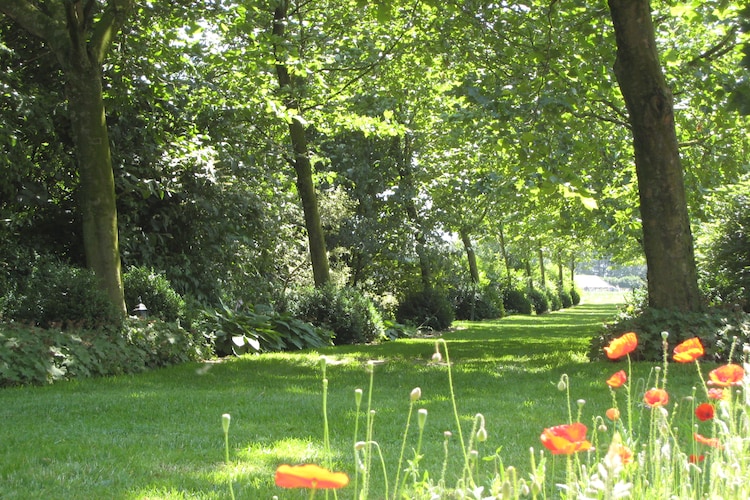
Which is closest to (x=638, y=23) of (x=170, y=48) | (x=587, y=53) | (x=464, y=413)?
(x=587, y=53)

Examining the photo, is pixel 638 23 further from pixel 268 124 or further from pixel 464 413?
pixel 268 124

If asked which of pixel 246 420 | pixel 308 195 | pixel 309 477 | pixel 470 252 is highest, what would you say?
pixel 308 195

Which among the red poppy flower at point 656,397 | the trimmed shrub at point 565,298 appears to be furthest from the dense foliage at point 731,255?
the trimmed shrub at point 565,298

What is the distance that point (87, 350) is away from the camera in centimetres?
915

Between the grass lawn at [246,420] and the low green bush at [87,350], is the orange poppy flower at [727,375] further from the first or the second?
the low green bush at [87,350]

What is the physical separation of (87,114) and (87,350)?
326cm

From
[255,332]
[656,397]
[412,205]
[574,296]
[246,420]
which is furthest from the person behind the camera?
[574,296]

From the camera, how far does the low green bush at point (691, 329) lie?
9117mm

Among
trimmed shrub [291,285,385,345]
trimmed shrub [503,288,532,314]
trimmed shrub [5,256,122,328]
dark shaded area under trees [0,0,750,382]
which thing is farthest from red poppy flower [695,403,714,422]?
trimmed shrub [503,288,532,314]

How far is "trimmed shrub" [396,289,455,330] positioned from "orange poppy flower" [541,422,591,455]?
754 inches

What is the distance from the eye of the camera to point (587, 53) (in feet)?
35.9

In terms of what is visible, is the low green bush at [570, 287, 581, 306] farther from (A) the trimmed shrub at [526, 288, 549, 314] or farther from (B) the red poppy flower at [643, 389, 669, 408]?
(B) the red poppy flower at [643, 389, 669, 408]

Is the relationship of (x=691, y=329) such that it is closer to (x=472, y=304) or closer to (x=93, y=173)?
(x=93, y=173)

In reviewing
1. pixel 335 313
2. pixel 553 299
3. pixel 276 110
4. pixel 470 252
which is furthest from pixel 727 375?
pixel 553 299
